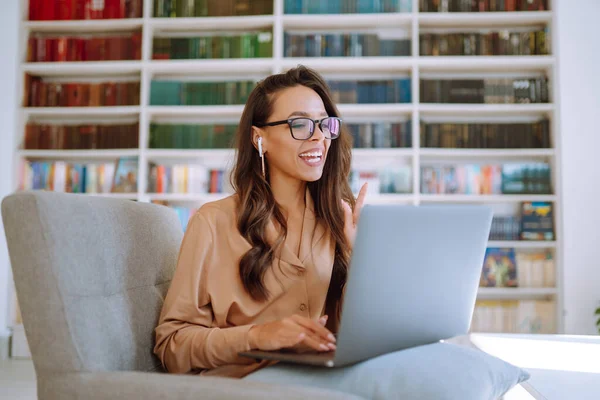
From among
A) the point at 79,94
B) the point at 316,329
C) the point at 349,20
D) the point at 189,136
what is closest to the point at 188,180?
the point at 189,136

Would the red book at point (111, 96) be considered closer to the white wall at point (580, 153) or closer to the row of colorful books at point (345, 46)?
the row of colorful books at point (345, 46)

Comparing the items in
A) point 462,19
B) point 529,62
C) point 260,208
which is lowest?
point 260,208

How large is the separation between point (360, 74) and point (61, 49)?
2.25m

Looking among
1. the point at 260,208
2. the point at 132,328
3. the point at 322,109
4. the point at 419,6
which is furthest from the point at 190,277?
the point at 419,6

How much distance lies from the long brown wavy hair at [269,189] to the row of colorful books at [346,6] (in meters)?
2.49

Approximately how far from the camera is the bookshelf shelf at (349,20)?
12.7ft

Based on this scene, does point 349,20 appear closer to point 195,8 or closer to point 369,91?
point 369,91

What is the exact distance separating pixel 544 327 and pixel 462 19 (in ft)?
7.31

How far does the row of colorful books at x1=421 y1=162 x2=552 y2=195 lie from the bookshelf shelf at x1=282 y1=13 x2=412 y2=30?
1100 mm

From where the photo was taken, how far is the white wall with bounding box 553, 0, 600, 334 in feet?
12.0

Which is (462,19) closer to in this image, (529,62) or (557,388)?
(529,62)

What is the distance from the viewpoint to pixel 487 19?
3893 millimetres

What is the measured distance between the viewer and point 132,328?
3.92ft

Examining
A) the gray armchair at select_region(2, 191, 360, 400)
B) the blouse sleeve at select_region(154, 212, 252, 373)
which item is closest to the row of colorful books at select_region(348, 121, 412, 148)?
the blouse sleeve at select_region(154, 212, 252, 373)
